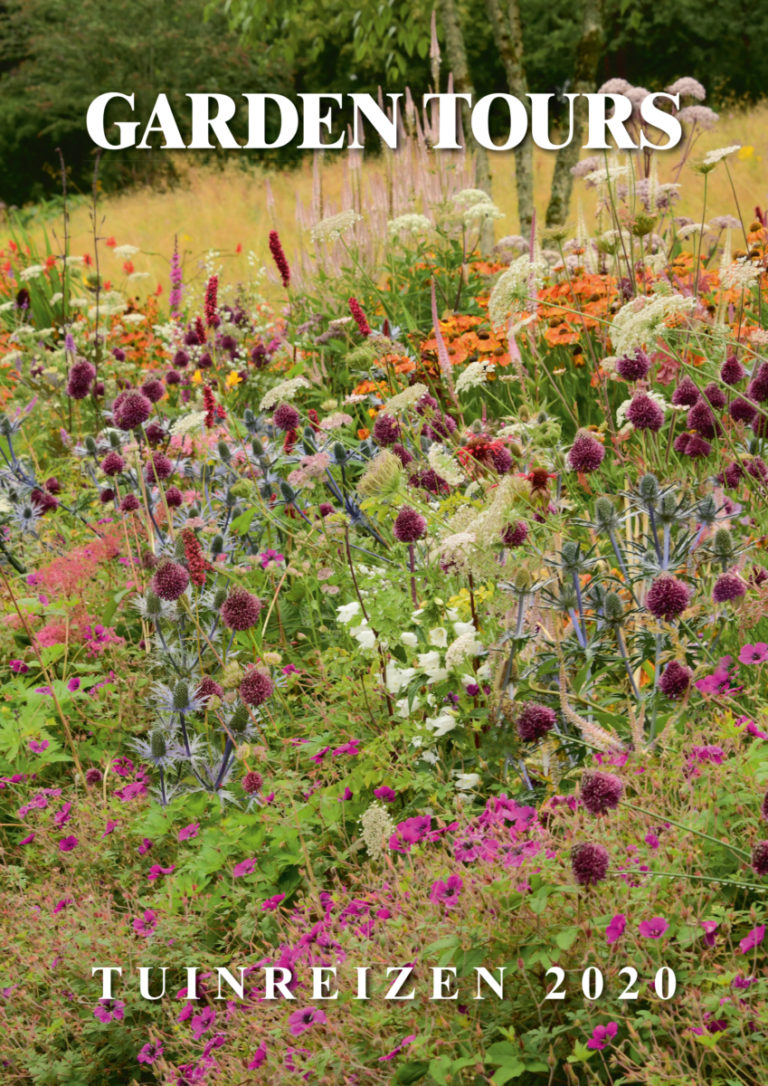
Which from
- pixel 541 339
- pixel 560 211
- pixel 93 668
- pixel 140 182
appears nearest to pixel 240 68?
pixel 140 182

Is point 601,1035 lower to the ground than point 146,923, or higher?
higher

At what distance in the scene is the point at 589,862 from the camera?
1734 mm

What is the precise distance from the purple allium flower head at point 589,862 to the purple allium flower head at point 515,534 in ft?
2.71

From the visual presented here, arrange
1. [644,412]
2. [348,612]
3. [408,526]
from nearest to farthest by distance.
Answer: [644,412]
[408,526]
[348,612]

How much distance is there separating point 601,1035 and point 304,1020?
57cm

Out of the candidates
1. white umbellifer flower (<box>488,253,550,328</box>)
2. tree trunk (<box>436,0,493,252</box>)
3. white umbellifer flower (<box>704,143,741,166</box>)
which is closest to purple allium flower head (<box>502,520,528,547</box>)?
white umbellifer flower (<box>488,253,550,328</box>)

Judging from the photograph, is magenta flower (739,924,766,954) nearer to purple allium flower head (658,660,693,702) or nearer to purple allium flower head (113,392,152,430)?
purple allium flower head (658,660,693,702)

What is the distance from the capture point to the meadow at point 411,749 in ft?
6.04

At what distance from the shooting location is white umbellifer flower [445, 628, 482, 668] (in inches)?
105

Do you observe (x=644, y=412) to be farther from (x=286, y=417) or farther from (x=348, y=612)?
(x=286, y=417)

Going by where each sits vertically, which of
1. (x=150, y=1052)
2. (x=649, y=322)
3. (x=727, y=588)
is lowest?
(x=150, y=1052)

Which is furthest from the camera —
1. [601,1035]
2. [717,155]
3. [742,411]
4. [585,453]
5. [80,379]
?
[80,379]

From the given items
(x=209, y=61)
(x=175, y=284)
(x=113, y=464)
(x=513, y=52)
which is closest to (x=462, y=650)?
(x=113, y=464)

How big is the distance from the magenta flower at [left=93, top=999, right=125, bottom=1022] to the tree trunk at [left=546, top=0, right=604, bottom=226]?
7.23 m
